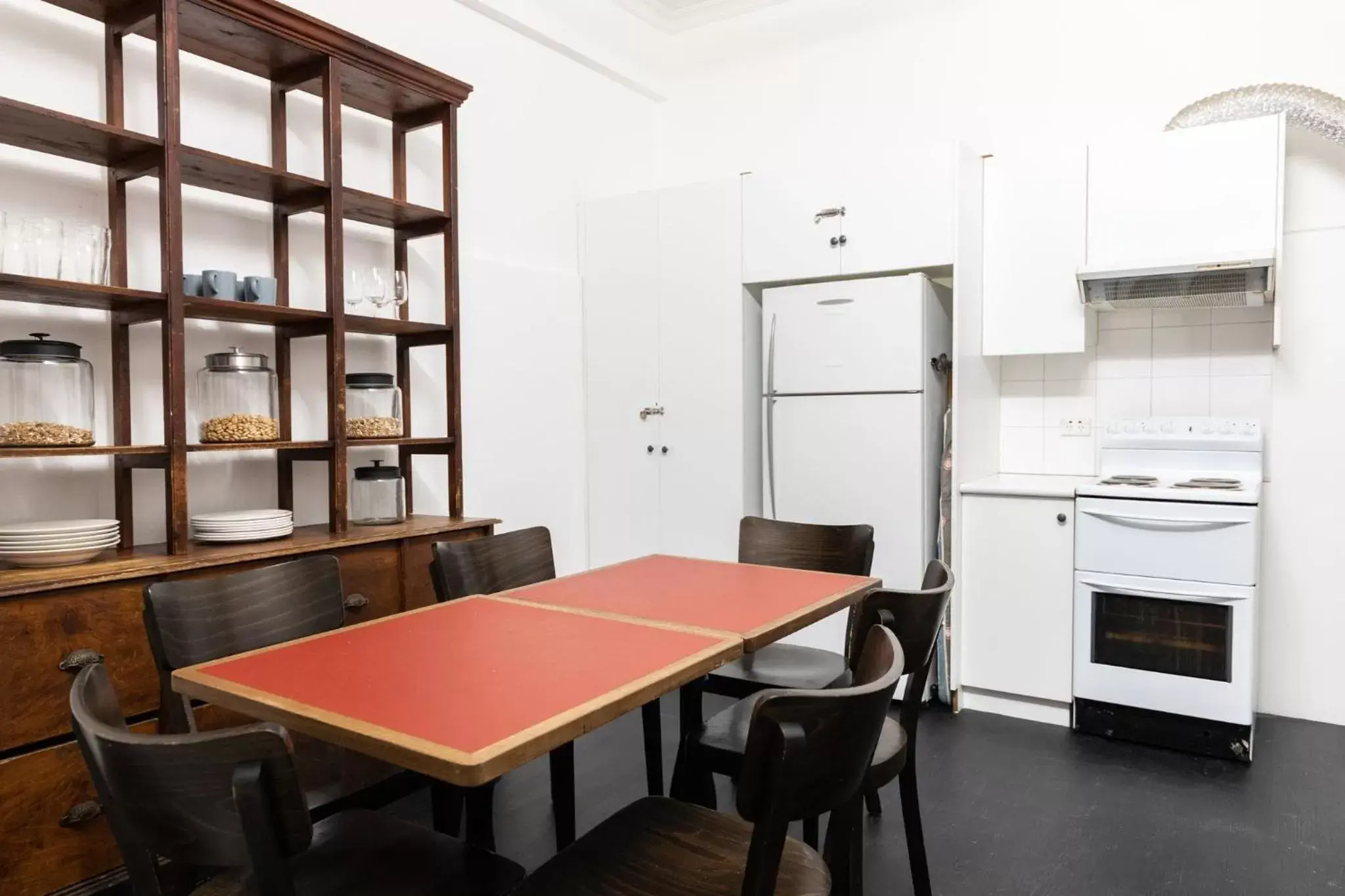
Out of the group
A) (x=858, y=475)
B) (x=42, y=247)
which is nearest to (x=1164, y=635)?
(x=858, y=475)

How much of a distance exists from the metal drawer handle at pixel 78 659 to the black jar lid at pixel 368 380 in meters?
1.24

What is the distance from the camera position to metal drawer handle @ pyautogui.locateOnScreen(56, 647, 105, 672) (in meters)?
2.07

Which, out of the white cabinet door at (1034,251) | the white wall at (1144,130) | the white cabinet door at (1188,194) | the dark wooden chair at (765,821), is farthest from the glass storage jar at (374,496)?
the white cabinet door at (1188,194)

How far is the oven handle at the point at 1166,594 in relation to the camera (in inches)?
121

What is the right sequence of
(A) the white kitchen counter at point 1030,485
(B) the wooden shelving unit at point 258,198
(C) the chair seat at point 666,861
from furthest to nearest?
(A) the white kitchen counter at point 1030,485 → (B) the wooden shelving unit at point 258,198 → (C) the chair seat at point 666,861

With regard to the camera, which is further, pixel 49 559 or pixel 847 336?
pixel 847 336

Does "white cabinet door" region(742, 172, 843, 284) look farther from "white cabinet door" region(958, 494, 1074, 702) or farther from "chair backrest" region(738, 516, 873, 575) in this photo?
"chair backrest" region(738, 516, 873, 575)

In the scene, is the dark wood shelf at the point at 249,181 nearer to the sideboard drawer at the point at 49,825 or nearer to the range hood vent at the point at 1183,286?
the sideboard drawer at the point at 49,825

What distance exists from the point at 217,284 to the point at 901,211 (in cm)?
256

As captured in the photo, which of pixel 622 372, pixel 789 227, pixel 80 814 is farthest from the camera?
pixel 622 372

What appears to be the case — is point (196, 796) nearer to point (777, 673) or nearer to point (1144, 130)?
point (777, 673)

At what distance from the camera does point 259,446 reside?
2652mm

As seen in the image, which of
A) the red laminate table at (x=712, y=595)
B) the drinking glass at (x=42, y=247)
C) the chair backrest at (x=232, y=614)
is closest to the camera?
the chair backrest at (x=232, y=614)

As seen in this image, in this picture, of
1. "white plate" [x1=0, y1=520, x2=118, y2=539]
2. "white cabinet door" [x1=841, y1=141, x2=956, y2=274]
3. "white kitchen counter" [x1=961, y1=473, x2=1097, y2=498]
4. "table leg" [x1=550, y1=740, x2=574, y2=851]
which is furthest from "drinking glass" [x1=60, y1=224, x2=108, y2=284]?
"white kitchen counter" [x1=961, y1=473, x2=1097, y2=498]
